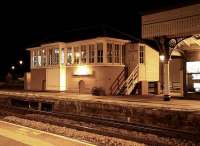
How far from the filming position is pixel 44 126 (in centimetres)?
1466

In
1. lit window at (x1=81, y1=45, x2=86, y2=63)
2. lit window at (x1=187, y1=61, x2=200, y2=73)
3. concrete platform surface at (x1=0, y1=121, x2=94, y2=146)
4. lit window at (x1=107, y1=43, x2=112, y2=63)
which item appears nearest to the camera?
concrete platform surface at (x1=0, y1=121, x2=94, y2=146)

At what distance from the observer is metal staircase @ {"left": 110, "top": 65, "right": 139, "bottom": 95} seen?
26.1 m

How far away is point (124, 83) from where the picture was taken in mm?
26562

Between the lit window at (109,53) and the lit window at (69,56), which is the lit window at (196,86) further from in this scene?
the lit window at (69,56)

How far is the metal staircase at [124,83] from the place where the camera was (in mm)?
26078

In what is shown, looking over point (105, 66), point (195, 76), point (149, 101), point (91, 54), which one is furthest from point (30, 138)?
point (91, 54)

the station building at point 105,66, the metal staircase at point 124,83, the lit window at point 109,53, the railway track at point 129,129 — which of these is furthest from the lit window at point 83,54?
the railway track at point 129,129

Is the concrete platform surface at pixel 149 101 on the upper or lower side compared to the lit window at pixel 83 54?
lower

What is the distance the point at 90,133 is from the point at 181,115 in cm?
399

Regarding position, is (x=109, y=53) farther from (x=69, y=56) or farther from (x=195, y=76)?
(x=195, y=76)

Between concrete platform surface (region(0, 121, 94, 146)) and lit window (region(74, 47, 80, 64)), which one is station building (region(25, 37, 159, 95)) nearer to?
lit window (region(74, 47, 80, 64))

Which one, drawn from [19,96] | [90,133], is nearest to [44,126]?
[90,133]

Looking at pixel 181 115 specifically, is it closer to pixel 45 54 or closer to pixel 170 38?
pixel 170 38

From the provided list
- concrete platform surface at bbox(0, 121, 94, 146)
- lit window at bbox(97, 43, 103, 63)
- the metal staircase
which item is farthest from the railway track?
lit window at bbox(97, 43, 103, 63)
